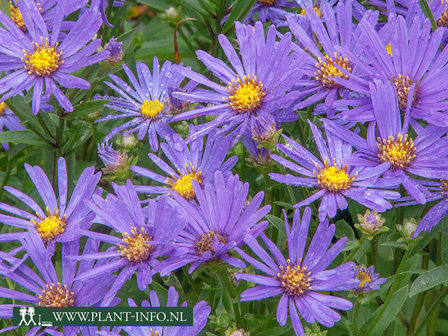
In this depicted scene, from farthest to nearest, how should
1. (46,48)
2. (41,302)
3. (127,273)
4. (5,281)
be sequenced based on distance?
1. (5,281)
2. (46,48)
3. (41,302)
4. (127,273)

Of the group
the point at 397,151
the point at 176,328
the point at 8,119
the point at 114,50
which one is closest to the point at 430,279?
the point at 397,151

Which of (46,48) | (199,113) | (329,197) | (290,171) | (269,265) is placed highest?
(46,48)

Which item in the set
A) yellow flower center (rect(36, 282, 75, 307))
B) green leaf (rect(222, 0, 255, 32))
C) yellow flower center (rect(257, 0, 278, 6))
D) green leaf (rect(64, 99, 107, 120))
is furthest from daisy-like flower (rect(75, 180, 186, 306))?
yellow flower center (rect(257, 0, 278, 6))

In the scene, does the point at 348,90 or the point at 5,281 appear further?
the point at 5,281

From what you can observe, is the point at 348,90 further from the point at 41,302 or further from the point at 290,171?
the point at 41,302

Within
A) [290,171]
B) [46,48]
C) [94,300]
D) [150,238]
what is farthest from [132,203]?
[46,48]

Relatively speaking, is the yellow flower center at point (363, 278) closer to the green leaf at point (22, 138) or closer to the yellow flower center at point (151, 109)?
the yellow flower center at point (151, 109)

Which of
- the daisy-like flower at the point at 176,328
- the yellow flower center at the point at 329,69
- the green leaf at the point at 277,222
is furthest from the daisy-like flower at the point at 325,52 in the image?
the daisy-like flower at the point at 176,328
